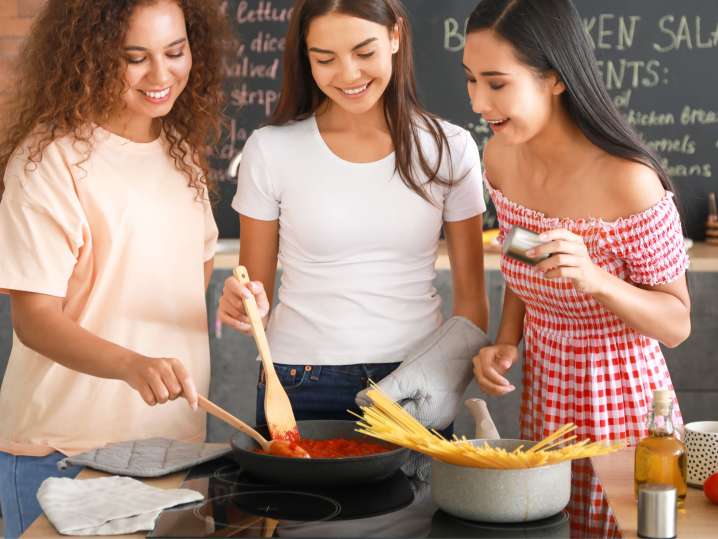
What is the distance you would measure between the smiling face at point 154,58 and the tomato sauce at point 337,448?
0.72 meters

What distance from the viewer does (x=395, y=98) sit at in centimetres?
201

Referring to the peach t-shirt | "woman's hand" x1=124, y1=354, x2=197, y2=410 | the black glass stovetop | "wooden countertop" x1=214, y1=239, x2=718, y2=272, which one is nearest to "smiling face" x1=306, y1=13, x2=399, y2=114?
the peach t-shirt

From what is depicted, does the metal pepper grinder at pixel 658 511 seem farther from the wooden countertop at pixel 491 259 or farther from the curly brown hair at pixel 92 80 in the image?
the wooden countertop at pixel 491 259

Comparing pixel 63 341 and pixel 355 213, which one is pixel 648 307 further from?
pixel 63 341

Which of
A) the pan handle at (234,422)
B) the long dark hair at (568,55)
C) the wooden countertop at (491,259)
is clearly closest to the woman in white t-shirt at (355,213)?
the long dark hair at (568,55)

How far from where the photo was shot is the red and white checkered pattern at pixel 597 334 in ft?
5.97

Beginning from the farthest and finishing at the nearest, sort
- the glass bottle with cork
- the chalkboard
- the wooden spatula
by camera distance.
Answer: the chalkboard
the wooden spatula
the glass bottle with cork

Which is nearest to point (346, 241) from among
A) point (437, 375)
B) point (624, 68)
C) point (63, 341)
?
point (437, 375)

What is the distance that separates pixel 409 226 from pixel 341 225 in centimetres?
13

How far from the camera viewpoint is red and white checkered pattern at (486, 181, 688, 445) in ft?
5.97

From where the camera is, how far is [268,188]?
1.99 m

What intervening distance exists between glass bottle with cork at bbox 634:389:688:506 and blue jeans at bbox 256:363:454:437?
0.60 m

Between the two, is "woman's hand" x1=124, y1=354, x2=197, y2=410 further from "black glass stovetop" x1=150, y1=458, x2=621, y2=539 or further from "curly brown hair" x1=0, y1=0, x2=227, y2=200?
"curly brown hair" x1=0, y1=0, x2=227, y2=200

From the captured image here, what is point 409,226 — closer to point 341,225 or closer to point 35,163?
point 341,225
